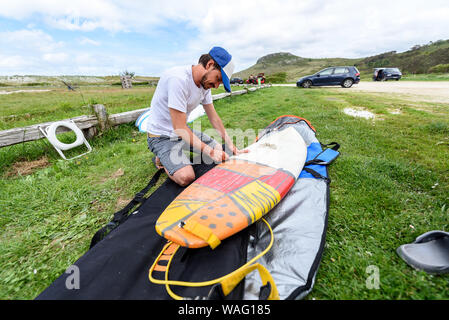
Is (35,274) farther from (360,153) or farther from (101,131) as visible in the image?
(360,153)

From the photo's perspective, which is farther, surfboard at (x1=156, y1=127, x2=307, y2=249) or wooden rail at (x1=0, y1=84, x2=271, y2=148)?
wooden rail at (x1=0, y1=84, x2=271, y2=148)

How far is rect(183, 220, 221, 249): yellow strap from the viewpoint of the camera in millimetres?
1192

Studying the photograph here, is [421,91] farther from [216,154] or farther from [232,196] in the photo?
[232,196]

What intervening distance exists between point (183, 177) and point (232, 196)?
2.60 feet

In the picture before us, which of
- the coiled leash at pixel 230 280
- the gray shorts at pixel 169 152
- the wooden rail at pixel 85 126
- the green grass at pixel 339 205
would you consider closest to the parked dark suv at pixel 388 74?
the green grass at pixel 339 205

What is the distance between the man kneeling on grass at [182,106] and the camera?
2054 millimetres

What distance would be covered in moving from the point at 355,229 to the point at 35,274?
2.46 meters

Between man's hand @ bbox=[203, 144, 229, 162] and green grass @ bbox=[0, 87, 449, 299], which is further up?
man's hand @ bbox=[203, 144, 229, 162]

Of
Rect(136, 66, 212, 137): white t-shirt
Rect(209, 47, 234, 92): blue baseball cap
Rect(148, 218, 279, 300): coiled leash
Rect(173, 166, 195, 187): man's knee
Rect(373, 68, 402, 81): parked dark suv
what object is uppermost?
Rect(373, 68, 402, 81): parked dark suv

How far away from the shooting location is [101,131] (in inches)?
150

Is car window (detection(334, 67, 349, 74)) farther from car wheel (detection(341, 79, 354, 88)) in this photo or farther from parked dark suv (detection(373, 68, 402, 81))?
parked dark suv (detection(373, 68, 402, 81))

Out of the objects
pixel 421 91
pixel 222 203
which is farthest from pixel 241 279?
pixel 421 91

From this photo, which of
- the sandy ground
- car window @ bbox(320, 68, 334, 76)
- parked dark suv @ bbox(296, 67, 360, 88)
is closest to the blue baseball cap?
the sandy ground
